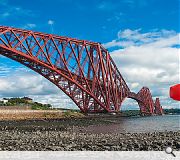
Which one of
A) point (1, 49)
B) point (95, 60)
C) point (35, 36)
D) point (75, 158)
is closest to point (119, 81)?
point (95, 60)

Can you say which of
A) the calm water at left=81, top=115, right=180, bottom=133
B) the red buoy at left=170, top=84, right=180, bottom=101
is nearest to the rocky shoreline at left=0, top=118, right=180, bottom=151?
the red buoy at left=170, top=84, right=180, bottom=101

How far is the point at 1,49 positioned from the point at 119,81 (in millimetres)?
42638

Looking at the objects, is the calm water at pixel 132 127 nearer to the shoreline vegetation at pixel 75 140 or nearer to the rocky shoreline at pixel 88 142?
the shoreline vegetation at pixel 75 140

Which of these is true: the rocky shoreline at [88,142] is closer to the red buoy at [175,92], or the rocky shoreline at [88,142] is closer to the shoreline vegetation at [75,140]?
the shoreline vegetation at [75,140]

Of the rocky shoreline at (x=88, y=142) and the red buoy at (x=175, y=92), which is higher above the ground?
the red buoy at (x=175, y=92)

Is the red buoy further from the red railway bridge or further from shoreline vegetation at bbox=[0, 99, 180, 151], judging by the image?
the red railway bridge

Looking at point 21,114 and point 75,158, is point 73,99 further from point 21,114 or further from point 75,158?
point 75,158

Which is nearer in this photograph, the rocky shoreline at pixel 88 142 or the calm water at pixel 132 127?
the rocky shoreline at pixel 88 142

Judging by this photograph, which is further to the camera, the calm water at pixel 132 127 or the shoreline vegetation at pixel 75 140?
the calm water at pixel 132 127

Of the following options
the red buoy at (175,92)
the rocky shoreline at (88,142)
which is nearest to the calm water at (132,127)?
the rocky shoreline at (88,142)

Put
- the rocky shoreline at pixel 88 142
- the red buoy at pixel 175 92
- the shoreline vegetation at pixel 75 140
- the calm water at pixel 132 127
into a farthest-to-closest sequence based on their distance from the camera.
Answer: the calm water at pixel 132 127
the shoreline vegetation at pixel 75 140
the rocky shoreline at pixel 88 142
the red buoy at pixel 175 92

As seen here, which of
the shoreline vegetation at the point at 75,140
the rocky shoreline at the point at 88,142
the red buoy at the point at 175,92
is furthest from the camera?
A: the shoreline vegetation at the point at 75,140

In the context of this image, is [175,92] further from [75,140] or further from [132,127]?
[132,127]

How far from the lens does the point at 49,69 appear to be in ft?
182
